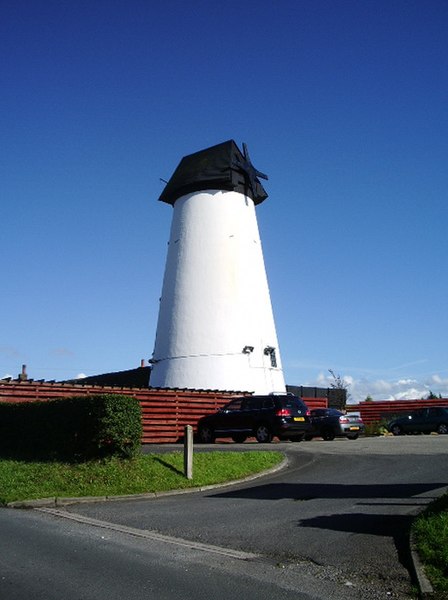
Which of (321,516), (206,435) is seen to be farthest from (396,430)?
(321,516)

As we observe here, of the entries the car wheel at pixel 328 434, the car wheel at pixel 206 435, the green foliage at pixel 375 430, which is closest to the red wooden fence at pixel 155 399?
the car wheel at pixel 206 435

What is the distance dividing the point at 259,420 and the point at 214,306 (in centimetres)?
841

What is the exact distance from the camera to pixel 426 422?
30.6 m

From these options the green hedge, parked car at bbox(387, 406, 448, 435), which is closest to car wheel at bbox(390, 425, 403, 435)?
parked car at bbox(387, 406, 448, 435)

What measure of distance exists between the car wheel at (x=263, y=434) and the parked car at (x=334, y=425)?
3.12m

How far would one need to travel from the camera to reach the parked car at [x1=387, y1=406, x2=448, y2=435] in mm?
30328

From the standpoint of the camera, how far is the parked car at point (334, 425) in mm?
25094

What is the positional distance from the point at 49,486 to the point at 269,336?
19.6 meters

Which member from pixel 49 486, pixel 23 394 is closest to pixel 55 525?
pixel 49 486

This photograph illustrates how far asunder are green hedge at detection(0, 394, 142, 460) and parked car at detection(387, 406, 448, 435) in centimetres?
2014

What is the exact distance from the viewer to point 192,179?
106 ft

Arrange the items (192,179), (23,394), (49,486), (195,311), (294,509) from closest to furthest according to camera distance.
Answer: (294,509) → (49,486) → (23,394) → (195,311) → (192,179)

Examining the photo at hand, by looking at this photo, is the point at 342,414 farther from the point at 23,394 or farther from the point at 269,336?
the point at 23,394

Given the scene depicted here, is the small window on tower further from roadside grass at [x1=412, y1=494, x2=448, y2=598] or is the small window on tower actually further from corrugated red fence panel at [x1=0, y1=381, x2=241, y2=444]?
roadside grass at [x1=412, y1=494, x2=448, y2=598]
